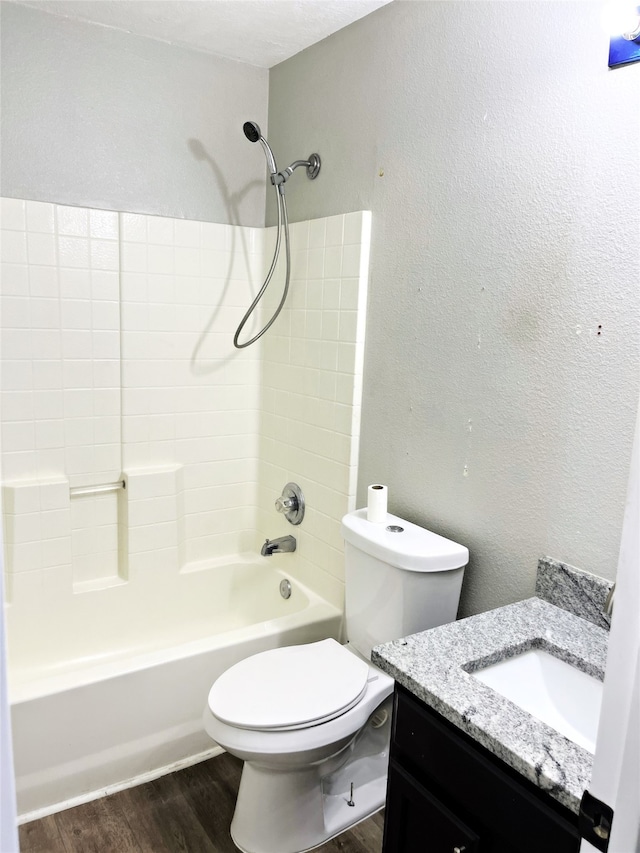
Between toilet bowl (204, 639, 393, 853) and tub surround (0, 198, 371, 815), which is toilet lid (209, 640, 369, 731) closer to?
toilet bowl (204, 639, 393, 853)

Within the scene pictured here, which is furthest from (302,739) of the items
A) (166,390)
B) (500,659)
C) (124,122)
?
(124,122)

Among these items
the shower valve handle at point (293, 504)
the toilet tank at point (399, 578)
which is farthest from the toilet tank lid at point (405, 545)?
the shower valve handle at point (293, 504)

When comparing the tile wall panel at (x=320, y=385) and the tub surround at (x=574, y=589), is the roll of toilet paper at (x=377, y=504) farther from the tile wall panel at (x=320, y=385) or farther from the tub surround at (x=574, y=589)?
the tub surround at (x=574, y=589)

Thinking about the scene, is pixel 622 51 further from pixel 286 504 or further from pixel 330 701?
pixel 286 504

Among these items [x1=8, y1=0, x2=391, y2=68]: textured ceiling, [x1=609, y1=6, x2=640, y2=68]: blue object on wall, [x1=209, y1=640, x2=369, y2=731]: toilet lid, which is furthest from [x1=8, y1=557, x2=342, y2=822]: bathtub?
[x1=8, y1=0, x2=391, y2=68]: textured ceiling

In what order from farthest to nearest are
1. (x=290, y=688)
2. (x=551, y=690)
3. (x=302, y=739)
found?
(x=290, y=688) → (x=302, y=739) → (x=551, y=690)

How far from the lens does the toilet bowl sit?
1535 mm

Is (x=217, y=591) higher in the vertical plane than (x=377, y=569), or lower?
lower

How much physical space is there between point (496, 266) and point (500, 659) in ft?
3.02

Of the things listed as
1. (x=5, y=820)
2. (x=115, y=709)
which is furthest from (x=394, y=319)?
(x=5, y=820)

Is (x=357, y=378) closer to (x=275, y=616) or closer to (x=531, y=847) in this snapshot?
(x=275, y=616)

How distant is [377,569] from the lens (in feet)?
5.65

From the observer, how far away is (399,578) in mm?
1654

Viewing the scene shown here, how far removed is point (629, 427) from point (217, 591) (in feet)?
5.89
